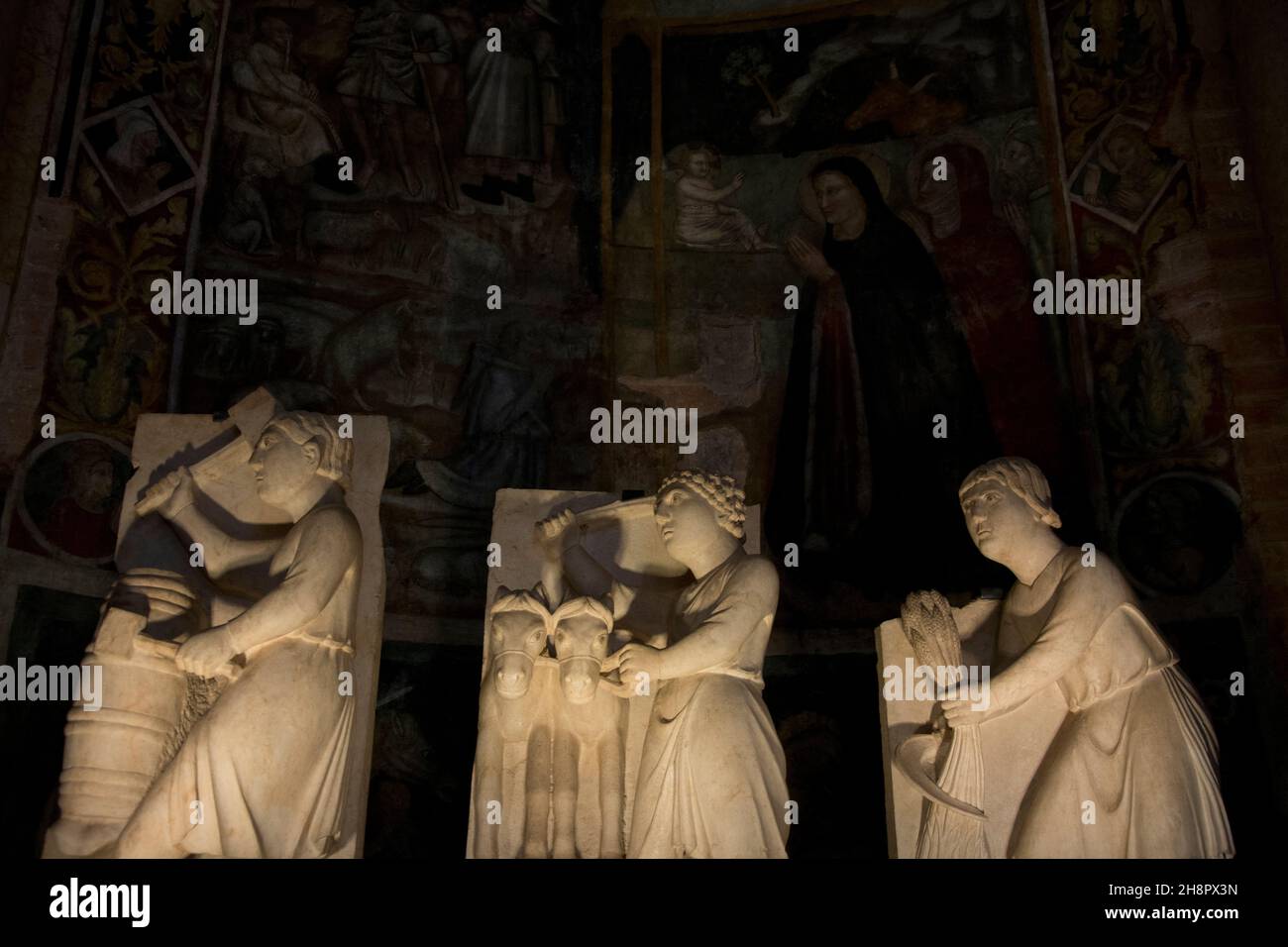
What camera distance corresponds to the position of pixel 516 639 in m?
6.12

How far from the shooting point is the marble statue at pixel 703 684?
5758mm

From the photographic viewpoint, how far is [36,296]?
919 cm

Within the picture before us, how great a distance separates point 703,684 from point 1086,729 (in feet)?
5.28

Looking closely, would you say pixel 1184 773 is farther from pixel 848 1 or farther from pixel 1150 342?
pixel 848 1

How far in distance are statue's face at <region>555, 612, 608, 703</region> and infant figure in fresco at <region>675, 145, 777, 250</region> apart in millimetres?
5321

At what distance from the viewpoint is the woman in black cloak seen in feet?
31.9

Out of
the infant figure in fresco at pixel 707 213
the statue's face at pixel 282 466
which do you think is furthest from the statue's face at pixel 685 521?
the infant figure in fresco at pixel 707 213

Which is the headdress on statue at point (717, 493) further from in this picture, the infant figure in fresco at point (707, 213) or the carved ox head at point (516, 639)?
the infant figure in fresco at point (707, 213)

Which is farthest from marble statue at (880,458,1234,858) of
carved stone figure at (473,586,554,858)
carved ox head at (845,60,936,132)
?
carved ox head at (845,60,936,132)

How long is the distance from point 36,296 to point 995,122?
6561mm

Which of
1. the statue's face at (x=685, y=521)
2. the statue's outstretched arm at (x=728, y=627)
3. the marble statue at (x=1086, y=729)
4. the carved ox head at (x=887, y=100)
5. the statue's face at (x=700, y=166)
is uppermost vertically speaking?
the carved ox head at (x=887, y=100)

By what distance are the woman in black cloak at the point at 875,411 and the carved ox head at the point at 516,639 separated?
3.95 metres

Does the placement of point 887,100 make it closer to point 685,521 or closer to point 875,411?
point 875,411
